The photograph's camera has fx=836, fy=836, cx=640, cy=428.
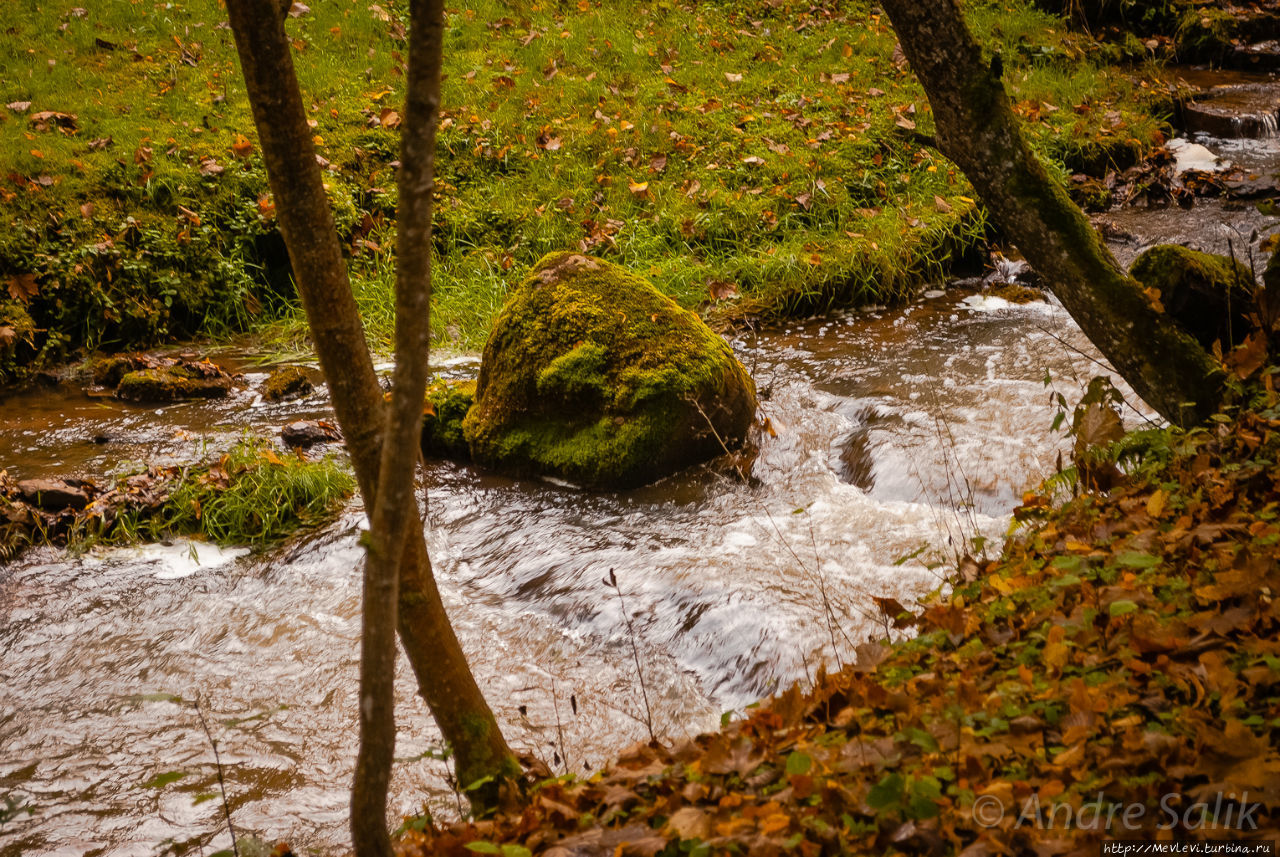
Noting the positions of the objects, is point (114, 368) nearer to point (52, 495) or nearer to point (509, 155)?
point (52, 495)

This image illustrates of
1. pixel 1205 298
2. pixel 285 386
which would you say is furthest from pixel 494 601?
pixel 1205 298

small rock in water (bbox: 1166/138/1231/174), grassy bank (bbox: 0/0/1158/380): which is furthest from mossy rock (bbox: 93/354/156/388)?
small rock in water (bbox: 1166/138/1231/174)

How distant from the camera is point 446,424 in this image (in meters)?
5.70

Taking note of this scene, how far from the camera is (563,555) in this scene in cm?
452

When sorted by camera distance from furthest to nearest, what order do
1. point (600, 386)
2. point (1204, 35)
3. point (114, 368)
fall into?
point (1204, 35) → point (114, 368) → point (600, 386)

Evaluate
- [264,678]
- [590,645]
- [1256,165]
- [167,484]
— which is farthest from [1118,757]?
[1256,165]

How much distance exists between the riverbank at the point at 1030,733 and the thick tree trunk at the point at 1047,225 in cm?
48

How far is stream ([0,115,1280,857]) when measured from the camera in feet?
10.2

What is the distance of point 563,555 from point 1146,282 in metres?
3.19

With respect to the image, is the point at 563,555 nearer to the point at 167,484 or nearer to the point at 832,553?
the point at 832,553

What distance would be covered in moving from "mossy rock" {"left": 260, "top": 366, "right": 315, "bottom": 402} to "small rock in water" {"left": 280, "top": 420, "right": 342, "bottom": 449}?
2.19ft

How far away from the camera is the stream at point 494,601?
3121 millimetres

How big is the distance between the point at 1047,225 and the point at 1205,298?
3.09 ft

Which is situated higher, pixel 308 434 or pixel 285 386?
pixel 285 386
